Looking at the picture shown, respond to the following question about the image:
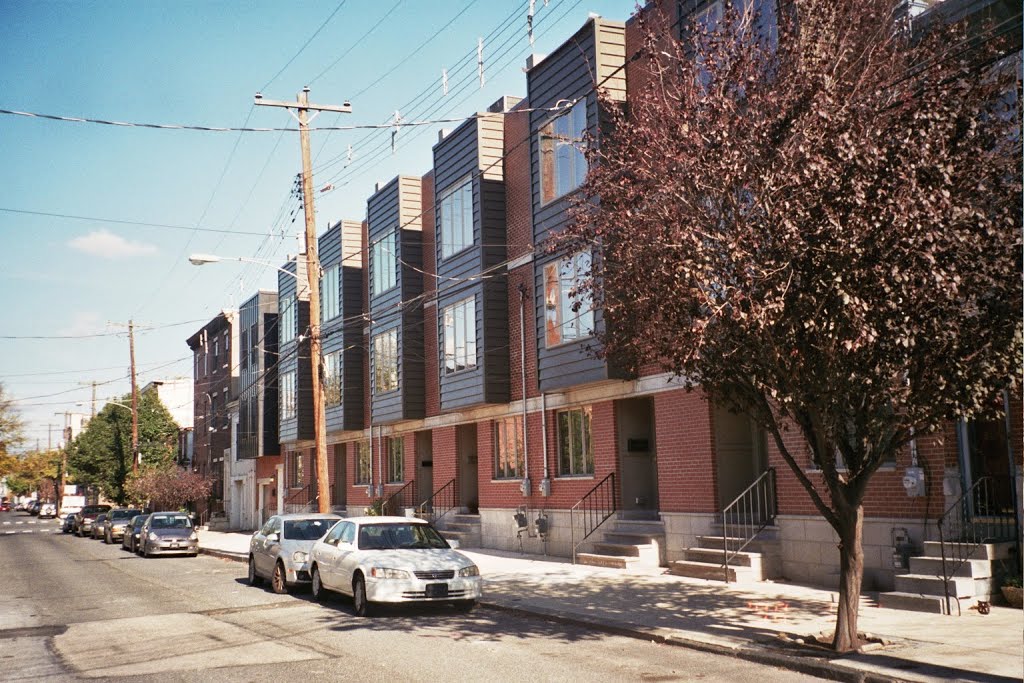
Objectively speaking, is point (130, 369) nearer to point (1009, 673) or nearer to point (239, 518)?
point (239, 518)

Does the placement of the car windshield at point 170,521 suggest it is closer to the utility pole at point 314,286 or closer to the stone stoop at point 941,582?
the utility pole at point 314,286

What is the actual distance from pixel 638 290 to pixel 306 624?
704 centimetres

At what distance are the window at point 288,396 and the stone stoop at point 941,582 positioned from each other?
31.6 meters

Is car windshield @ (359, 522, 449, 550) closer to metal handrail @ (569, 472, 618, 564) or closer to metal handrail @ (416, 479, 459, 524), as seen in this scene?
metal handrail @ (569, 472, 618, 564)

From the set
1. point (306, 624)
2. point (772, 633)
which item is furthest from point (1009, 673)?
point (306, 624)

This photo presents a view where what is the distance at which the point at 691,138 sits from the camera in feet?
34.8

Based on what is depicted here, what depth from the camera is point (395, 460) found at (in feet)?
111

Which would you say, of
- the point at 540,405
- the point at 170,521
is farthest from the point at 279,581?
the point at 170,521

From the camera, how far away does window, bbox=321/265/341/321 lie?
36.9 meters

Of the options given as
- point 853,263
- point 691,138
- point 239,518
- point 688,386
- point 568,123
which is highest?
point 568,123

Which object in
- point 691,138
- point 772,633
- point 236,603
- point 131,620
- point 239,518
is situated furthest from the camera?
point 239,518

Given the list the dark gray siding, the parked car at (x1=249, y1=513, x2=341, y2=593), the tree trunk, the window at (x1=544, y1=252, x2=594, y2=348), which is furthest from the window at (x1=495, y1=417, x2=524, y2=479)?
the tree trunk

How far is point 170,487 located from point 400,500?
2619 cm

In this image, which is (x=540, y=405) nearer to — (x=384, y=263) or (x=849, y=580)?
(x=384, y=263)
